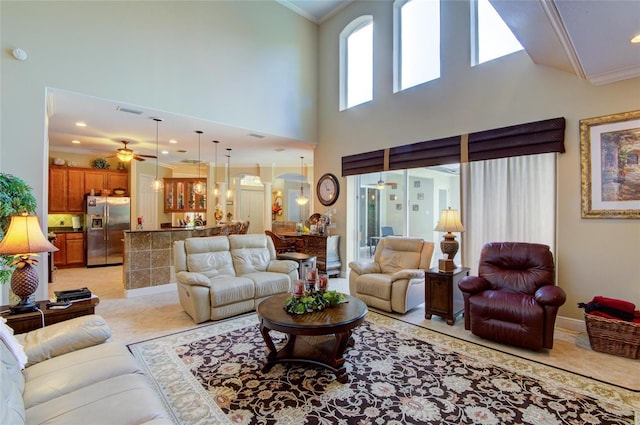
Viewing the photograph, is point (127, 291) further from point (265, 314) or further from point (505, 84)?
point (505, 84)

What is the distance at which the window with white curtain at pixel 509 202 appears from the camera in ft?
12.7

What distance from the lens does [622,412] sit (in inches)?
83.0

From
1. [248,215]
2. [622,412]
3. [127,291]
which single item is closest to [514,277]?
[622,412]

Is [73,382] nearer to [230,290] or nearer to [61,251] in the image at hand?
[230,290]

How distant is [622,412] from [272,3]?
756 cm

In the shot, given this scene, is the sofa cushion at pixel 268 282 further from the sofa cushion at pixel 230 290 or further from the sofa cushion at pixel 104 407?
the sofa cushion at pixel 104 407

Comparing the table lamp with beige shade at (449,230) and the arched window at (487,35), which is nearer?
the table lamp with beige shade at (449,230)

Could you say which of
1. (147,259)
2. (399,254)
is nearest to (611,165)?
(399,254)

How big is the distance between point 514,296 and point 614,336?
885 mm

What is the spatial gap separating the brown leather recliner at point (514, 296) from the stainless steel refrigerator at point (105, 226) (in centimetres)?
801

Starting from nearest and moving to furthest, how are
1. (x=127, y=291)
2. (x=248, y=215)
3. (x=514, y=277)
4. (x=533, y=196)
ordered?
(x=514, y=277), (x=533, y=196), (x=127, y=291), (x=248, y=215)

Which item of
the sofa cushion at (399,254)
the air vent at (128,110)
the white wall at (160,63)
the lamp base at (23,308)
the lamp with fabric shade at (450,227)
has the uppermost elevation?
the white wall at (160,63)

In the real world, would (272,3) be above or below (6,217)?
above

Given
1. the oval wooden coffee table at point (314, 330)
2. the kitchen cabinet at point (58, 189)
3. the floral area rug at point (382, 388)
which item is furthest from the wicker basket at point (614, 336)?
the kitchen cabinet at point (58, 189)
